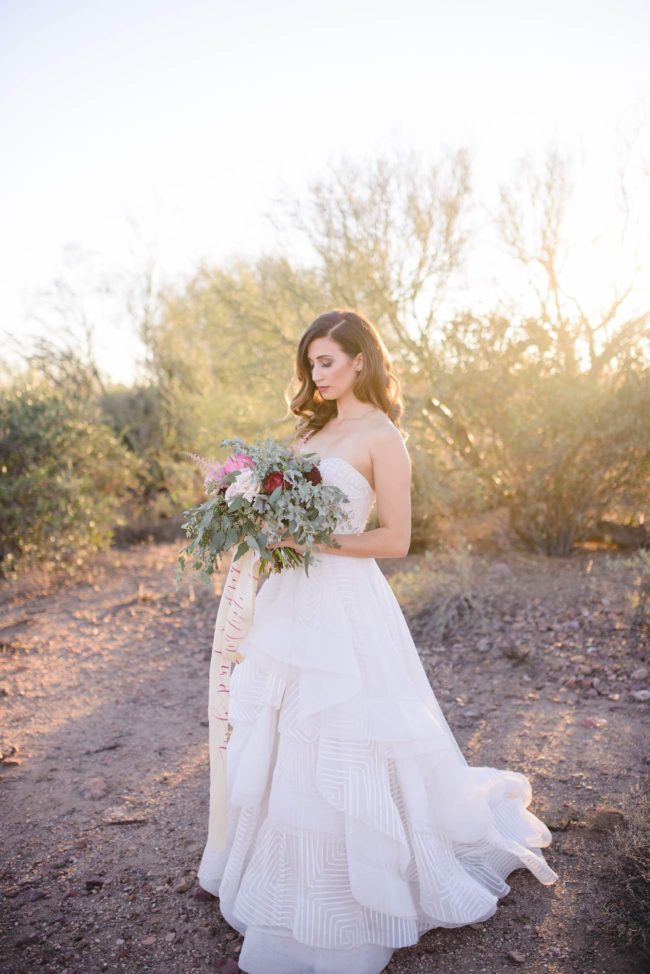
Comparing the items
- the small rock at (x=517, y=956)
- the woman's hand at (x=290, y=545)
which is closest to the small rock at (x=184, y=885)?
the small rock at (x=517, y=956)

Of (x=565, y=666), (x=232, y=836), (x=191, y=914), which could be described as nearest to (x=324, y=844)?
(x=232, y=836)

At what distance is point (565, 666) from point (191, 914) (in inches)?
123

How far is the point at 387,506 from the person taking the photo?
8.75ft

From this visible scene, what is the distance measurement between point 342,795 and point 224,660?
2.24ft

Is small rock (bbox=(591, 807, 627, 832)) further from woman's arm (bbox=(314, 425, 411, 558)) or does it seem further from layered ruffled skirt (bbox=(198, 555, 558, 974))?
woman's arm (bbox=(314, 425, 411, 558))

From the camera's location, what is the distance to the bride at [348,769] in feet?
7.97

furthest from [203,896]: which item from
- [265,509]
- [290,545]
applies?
[265,509]

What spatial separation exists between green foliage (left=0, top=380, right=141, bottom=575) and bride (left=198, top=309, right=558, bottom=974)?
615cm

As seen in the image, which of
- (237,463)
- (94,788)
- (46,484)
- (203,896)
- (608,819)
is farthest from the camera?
(46,484)

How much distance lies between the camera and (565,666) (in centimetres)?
497

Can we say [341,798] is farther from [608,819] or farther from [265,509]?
[608,819]

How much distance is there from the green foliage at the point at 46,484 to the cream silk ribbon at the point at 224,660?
19.6 feet

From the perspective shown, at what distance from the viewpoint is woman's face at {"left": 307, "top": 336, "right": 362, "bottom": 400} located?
2.90 metres


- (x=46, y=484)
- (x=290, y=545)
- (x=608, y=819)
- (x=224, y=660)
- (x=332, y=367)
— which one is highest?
(x=332, y=367)
